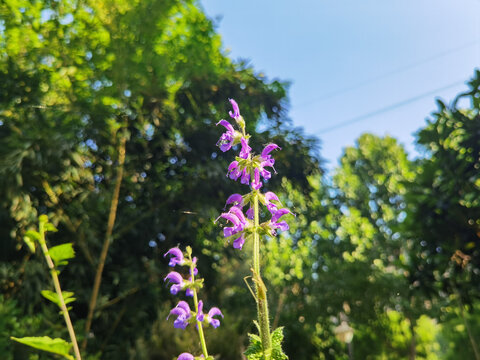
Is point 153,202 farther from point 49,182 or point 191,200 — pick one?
point 49,182

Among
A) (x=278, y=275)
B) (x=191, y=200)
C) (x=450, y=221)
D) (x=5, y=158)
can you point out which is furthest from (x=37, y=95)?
(x=278, y=275)

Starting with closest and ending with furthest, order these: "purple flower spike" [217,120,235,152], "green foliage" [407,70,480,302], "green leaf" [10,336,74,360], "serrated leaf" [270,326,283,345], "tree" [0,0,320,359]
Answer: "green leaf" [10,336,74,360]
"serrated leaf" [270,326,283,345]
"purple flower spike" [217,120,235,152]
"green foliage" [407,70,480,302]
"tree" [0,0,320,359]

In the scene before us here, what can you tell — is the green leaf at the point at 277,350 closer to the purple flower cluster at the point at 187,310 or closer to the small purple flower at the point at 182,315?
the purple flower cluster at the point at 187,310

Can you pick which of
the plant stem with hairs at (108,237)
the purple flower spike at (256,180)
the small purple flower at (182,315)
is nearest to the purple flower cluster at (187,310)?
the small purple flower at (182,315)

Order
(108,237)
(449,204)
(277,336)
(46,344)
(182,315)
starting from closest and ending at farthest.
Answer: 1. (46,344)
2. (277,336)
3. (182,315)
4. (449,204)
5. (108,237)

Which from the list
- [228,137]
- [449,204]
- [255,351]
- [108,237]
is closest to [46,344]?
[255,351]

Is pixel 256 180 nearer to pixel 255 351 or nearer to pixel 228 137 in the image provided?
pixel 228 137

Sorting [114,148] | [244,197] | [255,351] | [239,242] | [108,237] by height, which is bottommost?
[255,351]

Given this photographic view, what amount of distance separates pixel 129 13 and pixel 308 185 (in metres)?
3.06

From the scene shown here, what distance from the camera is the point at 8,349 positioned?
2.98 m

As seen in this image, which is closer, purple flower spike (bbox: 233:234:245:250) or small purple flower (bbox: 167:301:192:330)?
purple flower spike (bbox: 233:234:245:250)

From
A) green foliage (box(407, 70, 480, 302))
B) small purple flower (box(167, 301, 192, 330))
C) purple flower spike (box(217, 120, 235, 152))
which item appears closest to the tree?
green foliage (box(407, 70, 480, 302))

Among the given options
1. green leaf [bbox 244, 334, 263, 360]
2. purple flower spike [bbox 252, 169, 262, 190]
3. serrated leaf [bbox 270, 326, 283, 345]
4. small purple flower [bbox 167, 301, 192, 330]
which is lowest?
green leaf [bbox 244, 334, 263, 360]

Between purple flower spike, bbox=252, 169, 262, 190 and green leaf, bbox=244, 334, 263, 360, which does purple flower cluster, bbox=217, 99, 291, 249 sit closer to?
purple flower spike, bbox=252, 169, 262, 190
